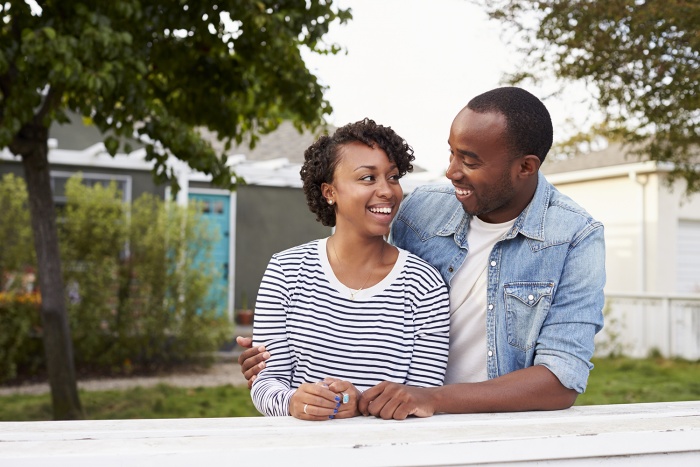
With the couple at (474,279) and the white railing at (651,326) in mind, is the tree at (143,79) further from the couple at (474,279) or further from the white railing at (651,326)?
the white railing at (651,326)

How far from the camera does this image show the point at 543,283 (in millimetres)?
2297

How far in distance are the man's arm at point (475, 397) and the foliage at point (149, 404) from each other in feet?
18.1

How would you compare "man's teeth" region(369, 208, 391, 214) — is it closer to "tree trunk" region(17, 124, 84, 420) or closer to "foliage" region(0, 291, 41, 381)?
"tree trunk" region(17, 124, 84, 420)

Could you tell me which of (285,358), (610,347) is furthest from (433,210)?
(610,347)

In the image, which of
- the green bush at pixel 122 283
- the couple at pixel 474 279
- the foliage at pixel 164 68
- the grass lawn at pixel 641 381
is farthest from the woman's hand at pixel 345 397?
the green bush at pixel 122 283

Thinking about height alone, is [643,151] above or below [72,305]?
above

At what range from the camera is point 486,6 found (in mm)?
6941

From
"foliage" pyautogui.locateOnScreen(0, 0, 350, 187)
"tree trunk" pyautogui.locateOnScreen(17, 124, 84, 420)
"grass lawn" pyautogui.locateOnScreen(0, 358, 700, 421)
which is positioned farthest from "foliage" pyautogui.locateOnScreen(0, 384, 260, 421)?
"foliage" pyautogui.locateOnScreen(0, 0, 350, 187)

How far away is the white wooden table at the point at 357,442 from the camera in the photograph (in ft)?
4.41

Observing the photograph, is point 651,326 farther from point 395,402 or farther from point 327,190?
point 395,402

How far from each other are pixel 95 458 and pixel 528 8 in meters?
6.07

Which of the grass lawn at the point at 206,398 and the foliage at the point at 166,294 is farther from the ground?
the foliage at the point at 166,294

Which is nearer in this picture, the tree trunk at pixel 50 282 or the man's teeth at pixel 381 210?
the man's teeth at pixel 381 210

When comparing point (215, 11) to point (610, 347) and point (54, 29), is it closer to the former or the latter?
point (54, 29)
